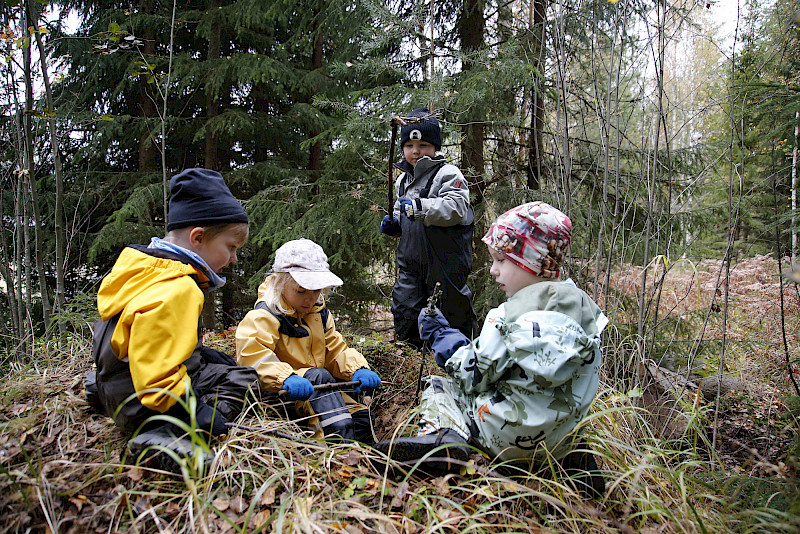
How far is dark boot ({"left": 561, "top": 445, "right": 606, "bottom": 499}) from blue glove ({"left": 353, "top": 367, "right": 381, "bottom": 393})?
1216mm

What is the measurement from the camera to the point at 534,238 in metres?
2.02

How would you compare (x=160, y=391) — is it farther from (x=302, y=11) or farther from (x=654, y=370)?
(x=302, y=11)

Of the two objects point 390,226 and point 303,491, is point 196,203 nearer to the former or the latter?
point 303,491

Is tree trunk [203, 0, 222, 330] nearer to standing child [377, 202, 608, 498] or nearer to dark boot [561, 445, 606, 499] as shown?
standing child [377, 202, 608, 498]

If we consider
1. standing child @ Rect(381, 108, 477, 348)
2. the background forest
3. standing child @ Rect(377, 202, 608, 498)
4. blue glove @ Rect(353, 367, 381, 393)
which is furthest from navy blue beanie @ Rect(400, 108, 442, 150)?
blue glove @ Rect(353, 367, 381, 393)

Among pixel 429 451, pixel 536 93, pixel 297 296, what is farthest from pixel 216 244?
pixel 536 93

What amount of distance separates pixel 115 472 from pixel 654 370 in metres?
3.62

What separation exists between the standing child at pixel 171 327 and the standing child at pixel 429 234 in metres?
1.56

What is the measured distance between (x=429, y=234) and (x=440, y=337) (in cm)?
148

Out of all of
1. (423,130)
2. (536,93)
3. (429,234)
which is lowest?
(429,234)

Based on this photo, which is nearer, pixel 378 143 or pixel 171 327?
pixel 171 327

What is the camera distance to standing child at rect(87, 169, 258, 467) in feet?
5.91

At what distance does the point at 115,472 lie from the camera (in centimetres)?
179

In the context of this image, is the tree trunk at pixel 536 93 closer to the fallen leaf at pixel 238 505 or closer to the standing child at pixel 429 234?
the standing child at pixel 429 234
